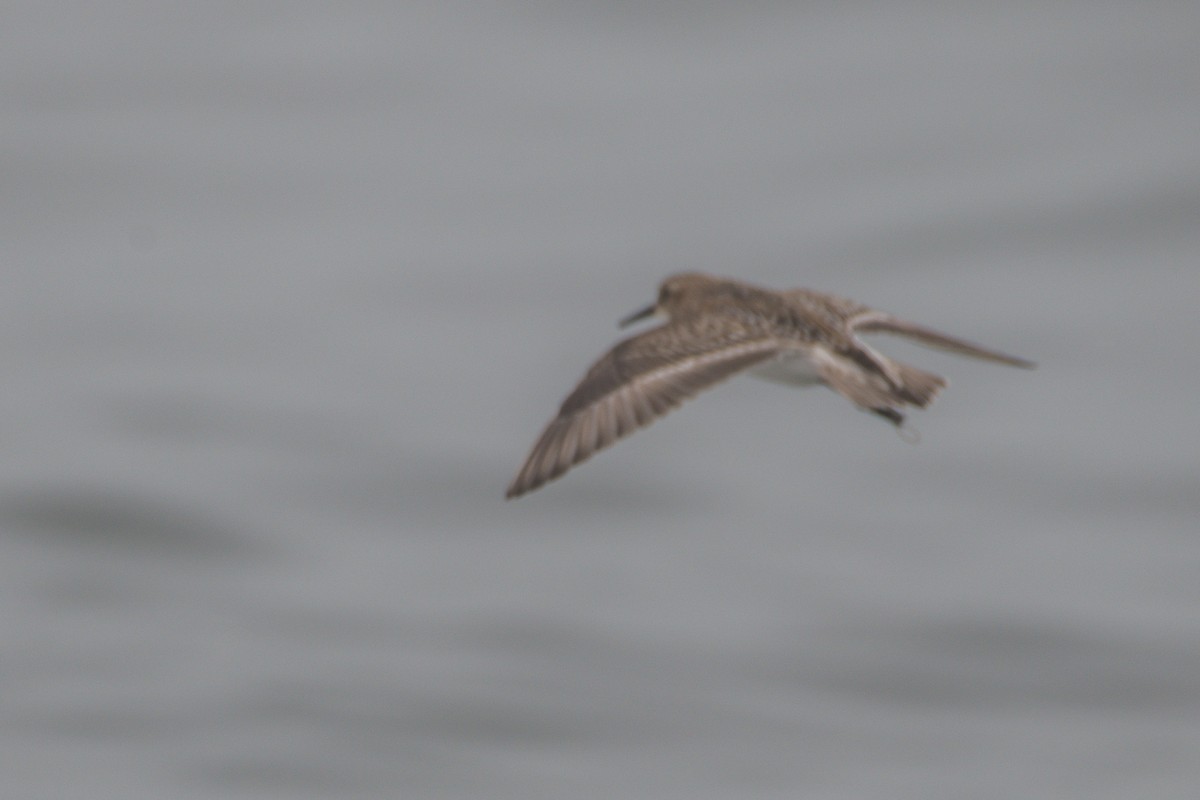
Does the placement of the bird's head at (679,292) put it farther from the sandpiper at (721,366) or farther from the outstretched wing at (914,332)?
the outstretched wing at (914,332)

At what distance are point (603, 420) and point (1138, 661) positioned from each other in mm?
6538

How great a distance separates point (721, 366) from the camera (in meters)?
8.97

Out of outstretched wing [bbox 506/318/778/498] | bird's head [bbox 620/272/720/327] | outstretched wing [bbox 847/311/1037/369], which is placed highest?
bird's head [bbox 620/272/720/327]

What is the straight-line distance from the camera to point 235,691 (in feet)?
46.8

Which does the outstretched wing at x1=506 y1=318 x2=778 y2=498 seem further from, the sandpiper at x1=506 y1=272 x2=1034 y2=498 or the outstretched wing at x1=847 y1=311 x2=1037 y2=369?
the outstretched wing at x1=847 y1=311 x2=1037 y2=369

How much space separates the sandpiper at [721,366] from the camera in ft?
28.6

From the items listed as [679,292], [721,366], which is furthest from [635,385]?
[679,292]

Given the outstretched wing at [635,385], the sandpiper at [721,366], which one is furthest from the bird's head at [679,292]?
the outstretched wing at [635,385]

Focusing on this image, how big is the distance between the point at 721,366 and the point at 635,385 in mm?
302

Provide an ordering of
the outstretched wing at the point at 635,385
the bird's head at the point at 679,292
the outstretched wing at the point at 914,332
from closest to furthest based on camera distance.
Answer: the outstretched wing at the point at 635,385
the outstretched wing at the point at 914,332
the bird's head at the point at 679,292

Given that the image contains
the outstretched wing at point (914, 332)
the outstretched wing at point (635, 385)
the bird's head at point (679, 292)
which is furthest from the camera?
the bird's head at point (679, 292)

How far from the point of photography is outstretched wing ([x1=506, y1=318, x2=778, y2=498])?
862cm

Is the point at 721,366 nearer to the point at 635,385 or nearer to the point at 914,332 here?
the point at 635,385

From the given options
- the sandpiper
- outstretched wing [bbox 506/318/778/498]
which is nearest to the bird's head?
the sandpiper
